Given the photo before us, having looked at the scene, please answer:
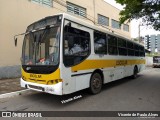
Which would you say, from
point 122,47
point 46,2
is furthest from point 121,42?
point 46,2

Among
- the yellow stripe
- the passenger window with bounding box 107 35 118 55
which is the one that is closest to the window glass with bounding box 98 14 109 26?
the yellow stripe

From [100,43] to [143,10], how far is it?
5.78 metres

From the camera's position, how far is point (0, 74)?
35.0 ft

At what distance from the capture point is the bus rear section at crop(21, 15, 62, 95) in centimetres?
552

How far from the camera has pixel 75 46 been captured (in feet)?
20.3

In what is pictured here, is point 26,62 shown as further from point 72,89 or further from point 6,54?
point 6,54

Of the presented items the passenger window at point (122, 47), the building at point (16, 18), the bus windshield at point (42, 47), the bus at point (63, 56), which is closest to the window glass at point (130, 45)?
the passenger window at point (122, 47)

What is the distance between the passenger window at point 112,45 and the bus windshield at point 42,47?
361 centimetres

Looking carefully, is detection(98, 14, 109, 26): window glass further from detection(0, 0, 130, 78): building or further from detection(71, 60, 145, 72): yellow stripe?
detection(71, 60, 145, 72): yellow stripe

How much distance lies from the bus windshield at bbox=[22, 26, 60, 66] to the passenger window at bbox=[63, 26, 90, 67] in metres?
0.32

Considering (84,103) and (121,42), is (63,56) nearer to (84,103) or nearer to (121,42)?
(84,103)

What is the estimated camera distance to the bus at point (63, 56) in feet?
18.2

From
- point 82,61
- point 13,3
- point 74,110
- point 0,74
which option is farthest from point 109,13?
point 74,110

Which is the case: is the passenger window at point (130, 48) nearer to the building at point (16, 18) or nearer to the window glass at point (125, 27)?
the building at point (16, 18)
